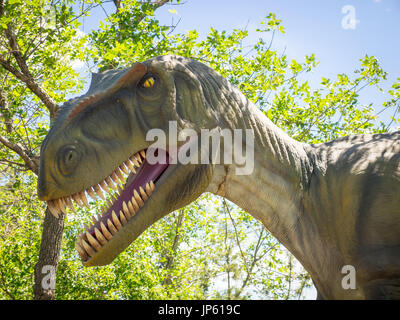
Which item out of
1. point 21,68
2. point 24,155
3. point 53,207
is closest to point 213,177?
point 53,207

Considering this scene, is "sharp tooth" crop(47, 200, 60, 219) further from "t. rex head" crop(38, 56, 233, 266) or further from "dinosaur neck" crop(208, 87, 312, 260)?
"dinosaur neck" crop(208, 87, 312, 260)

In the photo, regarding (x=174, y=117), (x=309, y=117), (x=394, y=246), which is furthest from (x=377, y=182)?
(x=309, y=117)

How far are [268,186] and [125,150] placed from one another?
833mm

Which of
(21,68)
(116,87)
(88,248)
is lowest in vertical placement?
(88,248)

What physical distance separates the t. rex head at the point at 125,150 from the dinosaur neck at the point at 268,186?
5.9 inches

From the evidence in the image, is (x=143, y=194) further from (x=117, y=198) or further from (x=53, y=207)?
(x=53, y=207)

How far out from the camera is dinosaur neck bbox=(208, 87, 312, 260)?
2.40 meters

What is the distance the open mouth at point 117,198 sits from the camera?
2.04 m

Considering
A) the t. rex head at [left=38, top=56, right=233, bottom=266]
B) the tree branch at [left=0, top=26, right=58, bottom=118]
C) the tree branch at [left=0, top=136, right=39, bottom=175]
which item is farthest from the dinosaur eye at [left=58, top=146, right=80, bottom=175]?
the tree branch at [left=0, top=136, right=39, bottom=175]

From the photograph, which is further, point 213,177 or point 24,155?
point 24,155

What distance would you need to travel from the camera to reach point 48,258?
8758 millimetres
